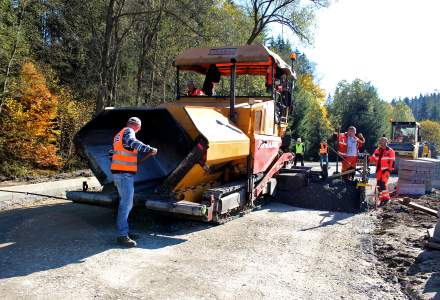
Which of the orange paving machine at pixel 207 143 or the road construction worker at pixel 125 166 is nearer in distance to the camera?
the road construction worker at pixel 125 166

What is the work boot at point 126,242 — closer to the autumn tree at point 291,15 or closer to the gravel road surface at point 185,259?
the gravel road surface at point 185,259

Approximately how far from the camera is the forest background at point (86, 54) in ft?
41.7

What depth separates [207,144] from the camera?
18.3 ft

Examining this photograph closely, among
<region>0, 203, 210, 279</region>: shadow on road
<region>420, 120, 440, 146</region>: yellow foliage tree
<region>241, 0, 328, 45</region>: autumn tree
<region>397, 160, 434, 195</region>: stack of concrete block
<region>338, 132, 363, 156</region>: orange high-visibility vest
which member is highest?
<region>241, 0, 328, 45</region>: autumn tree

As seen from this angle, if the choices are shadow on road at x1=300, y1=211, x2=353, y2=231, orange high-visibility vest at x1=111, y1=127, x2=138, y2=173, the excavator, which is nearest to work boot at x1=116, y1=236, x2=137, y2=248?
the excavator

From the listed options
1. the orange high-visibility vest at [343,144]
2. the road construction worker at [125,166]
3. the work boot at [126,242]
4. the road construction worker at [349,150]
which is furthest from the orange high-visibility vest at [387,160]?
the work boot at [126,242]

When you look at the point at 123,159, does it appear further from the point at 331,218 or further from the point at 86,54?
the point at 86,54

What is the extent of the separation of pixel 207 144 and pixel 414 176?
314 inches

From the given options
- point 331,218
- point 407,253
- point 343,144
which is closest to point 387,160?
point 343,144

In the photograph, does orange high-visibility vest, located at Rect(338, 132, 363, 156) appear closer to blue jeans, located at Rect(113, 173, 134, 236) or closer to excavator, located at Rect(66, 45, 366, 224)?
excavator, located at Rect(66, 45, 366, 224)

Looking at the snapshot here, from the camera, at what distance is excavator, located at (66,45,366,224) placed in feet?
19.2

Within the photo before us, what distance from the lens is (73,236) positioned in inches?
220

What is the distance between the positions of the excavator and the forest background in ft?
8.02

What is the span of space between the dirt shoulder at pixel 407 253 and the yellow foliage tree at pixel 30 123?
1010 centimetres
